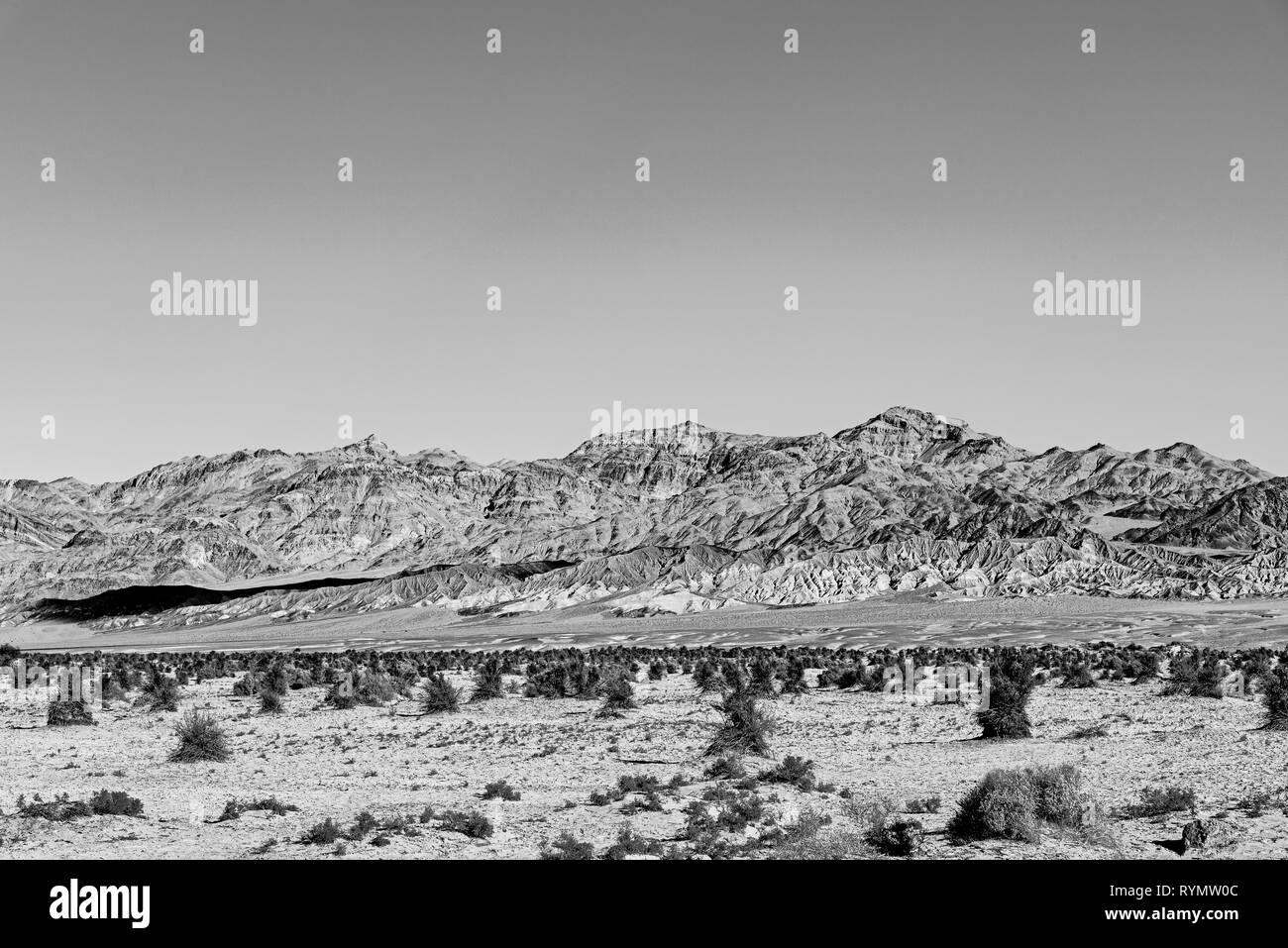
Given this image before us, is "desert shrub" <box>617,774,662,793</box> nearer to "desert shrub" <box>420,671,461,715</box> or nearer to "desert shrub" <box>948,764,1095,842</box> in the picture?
"desert shrub" <box>948,764,1095,842</box>

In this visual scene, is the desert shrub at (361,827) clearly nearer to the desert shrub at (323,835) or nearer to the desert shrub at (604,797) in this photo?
the desert shrub at (323,835)

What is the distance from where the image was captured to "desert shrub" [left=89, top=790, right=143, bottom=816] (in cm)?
1886

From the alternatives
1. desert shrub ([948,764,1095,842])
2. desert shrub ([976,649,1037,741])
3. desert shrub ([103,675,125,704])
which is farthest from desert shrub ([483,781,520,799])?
desert shrub ([103,675,125,704])

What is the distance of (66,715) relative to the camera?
32719mm

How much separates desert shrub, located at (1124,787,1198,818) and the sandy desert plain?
0.04 metres

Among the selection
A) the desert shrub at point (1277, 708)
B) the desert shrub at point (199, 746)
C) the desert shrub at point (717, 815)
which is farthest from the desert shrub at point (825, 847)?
the desert shrub at point (1277, 708)

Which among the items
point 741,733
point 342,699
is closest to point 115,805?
point 741,733

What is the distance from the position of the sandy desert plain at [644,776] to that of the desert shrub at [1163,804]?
43mm

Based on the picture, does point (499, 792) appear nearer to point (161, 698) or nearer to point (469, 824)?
point (469, 824)

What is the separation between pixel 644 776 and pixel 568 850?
744 centimetres
